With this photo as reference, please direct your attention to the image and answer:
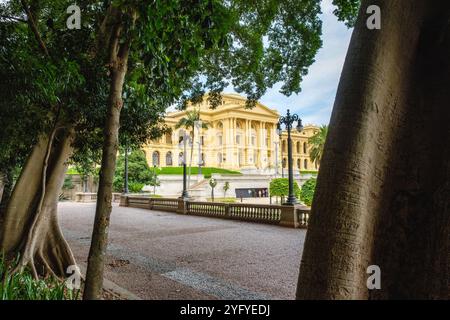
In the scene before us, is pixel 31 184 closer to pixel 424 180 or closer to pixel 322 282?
pixel 322 282

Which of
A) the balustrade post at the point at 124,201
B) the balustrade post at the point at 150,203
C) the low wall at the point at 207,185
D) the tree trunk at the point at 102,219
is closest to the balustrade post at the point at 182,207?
the balustrade post at the point at 150,203

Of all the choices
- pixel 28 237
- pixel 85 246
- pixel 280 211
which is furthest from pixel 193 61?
pixel 280 211

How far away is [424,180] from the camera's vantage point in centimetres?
253

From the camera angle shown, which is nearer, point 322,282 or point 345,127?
point 322,282

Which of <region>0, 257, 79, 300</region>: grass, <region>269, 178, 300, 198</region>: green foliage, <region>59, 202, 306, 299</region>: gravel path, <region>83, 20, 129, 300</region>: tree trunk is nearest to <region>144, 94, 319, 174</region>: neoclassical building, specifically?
<region>269, 178, 300, 198</region>: green foliage

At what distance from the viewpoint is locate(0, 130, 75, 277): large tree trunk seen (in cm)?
602

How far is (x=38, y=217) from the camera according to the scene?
6070 mm

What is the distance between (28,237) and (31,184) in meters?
1.08

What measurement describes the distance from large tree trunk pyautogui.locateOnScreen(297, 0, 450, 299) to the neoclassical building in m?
83.7

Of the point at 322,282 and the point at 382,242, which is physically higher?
the point at 382,242

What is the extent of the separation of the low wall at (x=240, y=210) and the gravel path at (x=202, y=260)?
909mm

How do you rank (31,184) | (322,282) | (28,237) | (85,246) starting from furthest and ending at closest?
(85,246)
(31,184)
(28,237)
(322,282)

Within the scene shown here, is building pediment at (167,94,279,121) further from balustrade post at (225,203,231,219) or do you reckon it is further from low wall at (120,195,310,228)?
balustrade post at (225,203,231,219)
